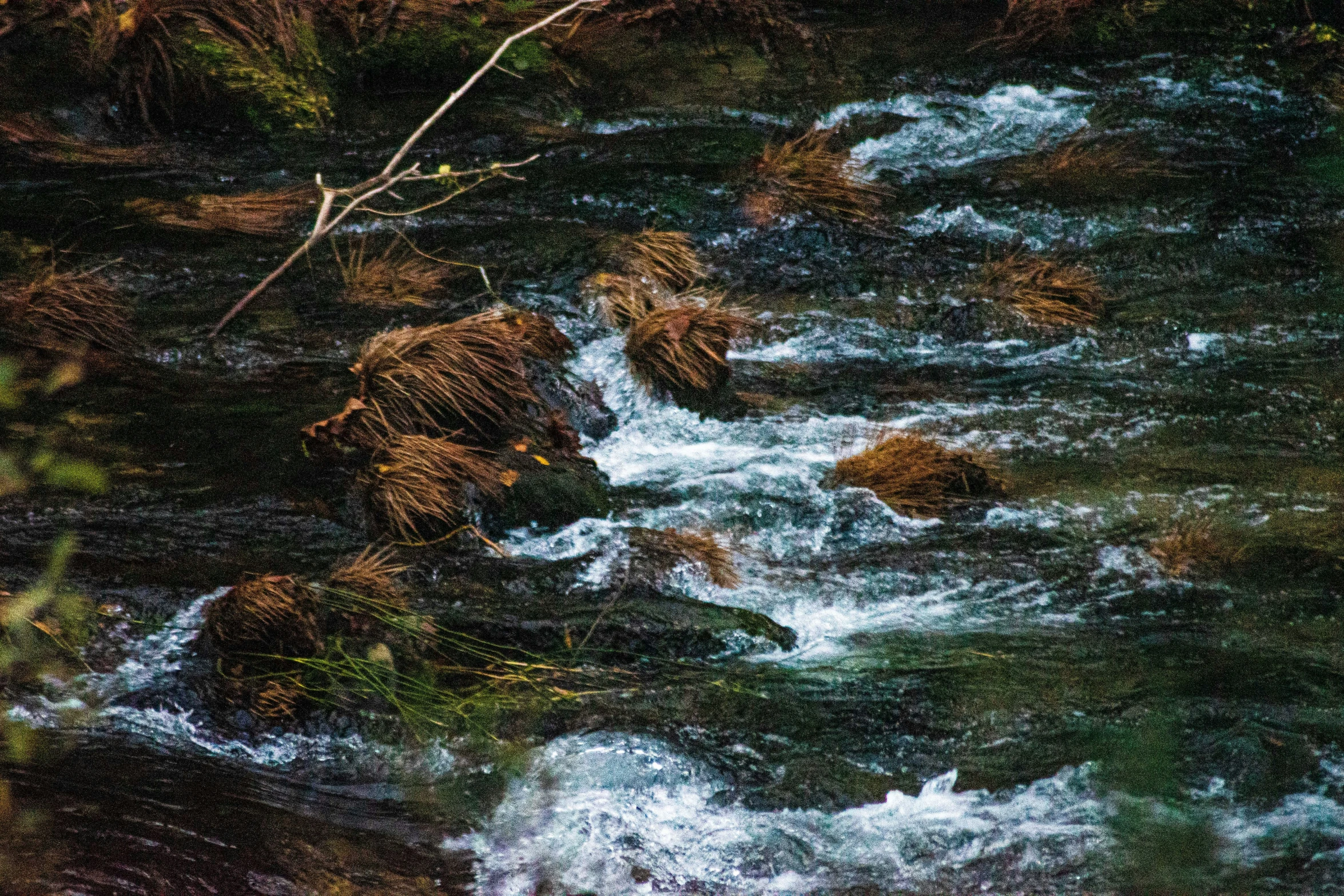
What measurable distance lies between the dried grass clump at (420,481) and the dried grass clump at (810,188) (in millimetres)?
3665

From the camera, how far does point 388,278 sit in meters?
7.51

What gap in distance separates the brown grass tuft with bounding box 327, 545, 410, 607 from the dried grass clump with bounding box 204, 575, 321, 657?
32 cm

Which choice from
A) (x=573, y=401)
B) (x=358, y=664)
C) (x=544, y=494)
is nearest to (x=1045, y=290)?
(x=573, y=401)

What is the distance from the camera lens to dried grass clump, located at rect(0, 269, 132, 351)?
6.44m

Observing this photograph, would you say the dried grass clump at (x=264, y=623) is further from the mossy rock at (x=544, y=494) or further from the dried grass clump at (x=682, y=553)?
the dried grass clump at (x=682, y=553)

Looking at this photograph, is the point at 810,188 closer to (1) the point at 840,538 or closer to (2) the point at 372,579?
(1) the point at 840,538

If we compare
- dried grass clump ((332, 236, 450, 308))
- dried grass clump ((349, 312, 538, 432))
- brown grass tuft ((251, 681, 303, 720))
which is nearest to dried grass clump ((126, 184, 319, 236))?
dried grass clump ((332, 236, 450, 308))

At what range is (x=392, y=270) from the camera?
299 inches

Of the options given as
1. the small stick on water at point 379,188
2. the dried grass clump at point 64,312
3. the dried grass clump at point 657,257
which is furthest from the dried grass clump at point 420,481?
the dried grass clump at point 657,257

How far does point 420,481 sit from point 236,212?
11.7ft

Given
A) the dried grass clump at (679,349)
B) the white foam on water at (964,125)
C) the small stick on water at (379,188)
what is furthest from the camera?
the white foam on water at (964,125)

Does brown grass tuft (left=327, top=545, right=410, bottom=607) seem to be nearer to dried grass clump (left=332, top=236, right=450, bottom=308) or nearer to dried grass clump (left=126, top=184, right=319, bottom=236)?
dried grass clump (left=332, top=236, right=450, bottom=308)

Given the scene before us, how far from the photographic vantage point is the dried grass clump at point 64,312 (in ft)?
21.1

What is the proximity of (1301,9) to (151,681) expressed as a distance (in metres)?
11.3
